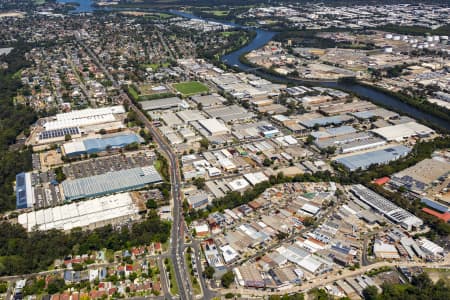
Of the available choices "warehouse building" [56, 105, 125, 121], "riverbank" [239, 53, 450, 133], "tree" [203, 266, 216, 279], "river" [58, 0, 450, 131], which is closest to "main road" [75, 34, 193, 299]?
"tree" [203, 266, 216, 279]

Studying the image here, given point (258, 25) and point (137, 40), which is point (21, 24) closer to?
point (137, 40)

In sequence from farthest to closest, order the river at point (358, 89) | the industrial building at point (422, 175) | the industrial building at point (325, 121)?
the river at point (358, 89), the industrial building at point (325, 121), the industrial building at point (422, 175)

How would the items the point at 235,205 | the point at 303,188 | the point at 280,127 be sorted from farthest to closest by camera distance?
the point at 280,127, the point at 303,188, the point at 235,205

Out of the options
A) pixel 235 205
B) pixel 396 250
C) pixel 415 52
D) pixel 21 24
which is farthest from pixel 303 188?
pixel 21 24

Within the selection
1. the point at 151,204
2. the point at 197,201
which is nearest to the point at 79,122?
the point at 151,204

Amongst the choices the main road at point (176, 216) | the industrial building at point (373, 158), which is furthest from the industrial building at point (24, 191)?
the industrial building at point (373, 158)

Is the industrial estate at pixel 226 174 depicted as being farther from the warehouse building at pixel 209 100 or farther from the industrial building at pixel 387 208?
the warehouse building at pixel 209 100
